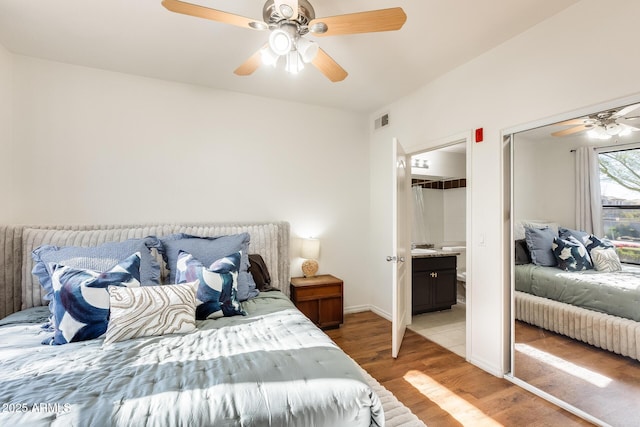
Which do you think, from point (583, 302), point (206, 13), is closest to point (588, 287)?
point (583, 302)

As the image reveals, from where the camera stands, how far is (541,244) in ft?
7.32

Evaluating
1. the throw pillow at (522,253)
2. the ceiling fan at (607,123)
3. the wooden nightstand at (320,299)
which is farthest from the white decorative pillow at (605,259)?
the wooden nightstand at (320,299)

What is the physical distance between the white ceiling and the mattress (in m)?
1.78

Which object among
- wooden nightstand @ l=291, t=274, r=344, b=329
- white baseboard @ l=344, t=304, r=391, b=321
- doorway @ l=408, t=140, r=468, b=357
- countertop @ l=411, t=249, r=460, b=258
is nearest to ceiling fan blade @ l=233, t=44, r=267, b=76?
wooden nightstand @ l=291, t=274, r=344, b=329

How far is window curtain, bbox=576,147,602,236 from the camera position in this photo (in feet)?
6.19

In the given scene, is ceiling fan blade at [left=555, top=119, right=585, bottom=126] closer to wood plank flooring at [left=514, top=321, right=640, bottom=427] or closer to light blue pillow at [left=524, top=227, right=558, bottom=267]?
light blue pillow at [left=524, top=227, right=558, bottom=267]

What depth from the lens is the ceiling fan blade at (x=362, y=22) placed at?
4.98 ft

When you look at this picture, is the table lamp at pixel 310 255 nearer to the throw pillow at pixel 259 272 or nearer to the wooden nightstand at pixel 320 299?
the wooden nightstand at pixel 320 299

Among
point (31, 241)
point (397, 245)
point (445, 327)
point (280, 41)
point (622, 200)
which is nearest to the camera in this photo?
point (280, 41)

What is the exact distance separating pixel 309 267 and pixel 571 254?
2.40 m

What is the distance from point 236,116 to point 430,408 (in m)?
3.23

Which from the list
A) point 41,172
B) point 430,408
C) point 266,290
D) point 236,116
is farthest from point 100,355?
point 236,116

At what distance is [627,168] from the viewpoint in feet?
5.73

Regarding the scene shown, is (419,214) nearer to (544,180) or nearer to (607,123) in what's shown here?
(544,180)
